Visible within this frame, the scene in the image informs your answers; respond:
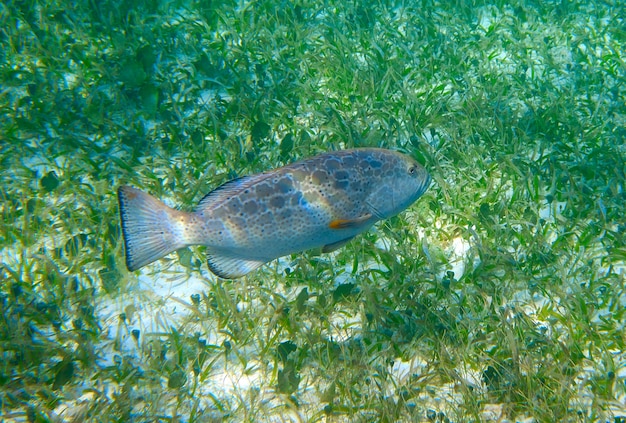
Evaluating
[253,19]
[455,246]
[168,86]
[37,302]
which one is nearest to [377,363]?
[455,246]

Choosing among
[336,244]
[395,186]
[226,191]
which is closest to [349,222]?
[336,244]

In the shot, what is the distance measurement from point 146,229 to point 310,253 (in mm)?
1766

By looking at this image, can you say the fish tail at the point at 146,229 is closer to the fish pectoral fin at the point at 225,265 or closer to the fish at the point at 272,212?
the fish at the point at 272,212

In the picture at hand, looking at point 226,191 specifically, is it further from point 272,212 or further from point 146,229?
point 146,229

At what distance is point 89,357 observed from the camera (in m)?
3.59

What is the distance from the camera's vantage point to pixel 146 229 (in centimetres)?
288

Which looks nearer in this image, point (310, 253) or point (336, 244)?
point (336, 244)

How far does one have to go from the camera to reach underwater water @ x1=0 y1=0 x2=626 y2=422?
3369mm

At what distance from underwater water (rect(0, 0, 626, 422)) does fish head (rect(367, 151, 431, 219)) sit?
1.02 metres

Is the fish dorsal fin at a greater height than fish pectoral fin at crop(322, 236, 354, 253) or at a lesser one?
greater

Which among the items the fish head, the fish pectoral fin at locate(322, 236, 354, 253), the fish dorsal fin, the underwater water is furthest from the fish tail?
the fish head

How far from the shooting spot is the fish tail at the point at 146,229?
285cm

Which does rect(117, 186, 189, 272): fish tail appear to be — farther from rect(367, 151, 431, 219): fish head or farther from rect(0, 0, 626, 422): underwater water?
rect(367, 151, 431, 219): fish head

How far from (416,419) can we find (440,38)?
5689mm
